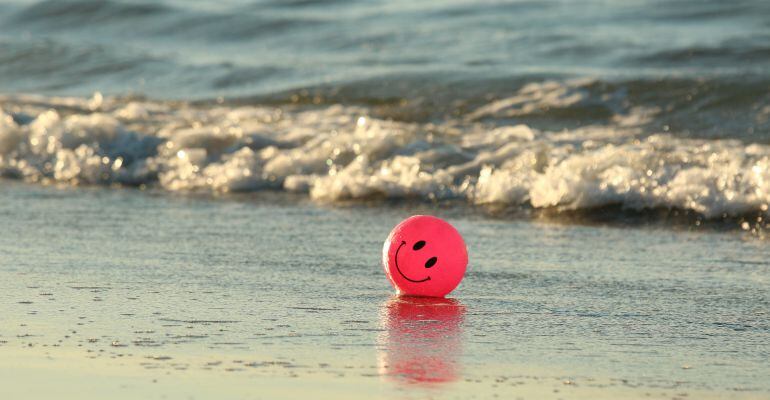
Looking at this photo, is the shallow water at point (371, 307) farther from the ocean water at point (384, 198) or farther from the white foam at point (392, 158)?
the white foam at point (392, 158)

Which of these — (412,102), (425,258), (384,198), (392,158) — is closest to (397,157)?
(392,158)

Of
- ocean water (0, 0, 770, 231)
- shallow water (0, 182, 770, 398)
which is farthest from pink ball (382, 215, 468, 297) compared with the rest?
ocean water (0, 0, 770, 231)

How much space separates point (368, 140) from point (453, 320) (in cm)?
491

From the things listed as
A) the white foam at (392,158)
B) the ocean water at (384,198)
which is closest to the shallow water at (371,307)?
the ocean water at (384,198)

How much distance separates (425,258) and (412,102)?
23.3 ft

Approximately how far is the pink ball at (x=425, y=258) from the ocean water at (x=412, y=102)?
2.69m

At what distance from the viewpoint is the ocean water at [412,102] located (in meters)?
8.68

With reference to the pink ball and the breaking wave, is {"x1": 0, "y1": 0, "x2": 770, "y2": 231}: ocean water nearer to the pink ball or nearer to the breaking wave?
the breaking wave

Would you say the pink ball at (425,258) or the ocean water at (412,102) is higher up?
the ocean water at (412,102)

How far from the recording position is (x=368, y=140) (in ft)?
32.8

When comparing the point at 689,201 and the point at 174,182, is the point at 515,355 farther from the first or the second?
the point at 174,182

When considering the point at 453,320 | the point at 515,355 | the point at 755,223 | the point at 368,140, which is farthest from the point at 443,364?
the point at 368,140

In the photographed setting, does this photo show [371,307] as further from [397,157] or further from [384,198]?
[397,157]

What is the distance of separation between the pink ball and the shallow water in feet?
0.28
